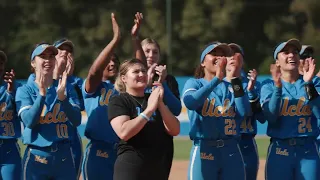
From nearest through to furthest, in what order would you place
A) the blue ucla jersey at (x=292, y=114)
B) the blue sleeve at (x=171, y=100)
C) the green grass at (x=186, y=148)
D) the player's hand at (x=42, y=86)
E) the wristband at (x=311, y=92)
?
1. the blue sleeve at (x=171, y=100)
2. the player's hand at (x=42, y=86)
3. the wristband at (x=311, y=92)
4. the blue ucla jersey at (x=292, y=114)
5. the green grass at (x=186, y=148)

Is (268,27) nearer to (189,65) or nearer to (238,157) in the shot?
(189,65)

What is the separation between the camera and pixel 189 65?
27.3 metres

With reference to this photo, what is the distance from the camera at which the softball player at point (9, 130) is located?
8.77 metres

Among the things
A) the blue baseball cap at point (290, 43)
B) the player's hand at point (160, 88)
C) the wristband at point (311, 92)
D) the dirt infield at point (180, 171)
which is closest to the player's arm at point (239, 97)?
the wristband at point (311, 92)

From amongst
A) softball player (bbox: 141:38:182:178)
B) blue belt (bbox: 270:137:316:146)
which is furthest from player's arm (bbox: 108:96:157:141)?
blue belt (bbox: 270:137:316:146)

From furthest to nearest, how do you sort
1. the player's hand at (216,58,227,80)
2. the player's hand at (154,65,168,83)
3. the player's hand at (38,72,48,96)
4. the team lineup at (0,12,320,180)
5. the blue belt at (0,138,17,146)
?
1. the blue belt at (0,138,17,146)
2. the team lineup at (0,12,320,180)
3. the player's hand at (216,58,227,80)
4. the player's hand at (38,72,48,96)
5. the player's hand at (154,65,168,83)

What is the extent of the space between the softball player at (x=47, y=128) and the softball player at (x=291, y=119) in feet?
6.88

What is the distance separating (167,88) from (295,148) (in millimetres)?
1676

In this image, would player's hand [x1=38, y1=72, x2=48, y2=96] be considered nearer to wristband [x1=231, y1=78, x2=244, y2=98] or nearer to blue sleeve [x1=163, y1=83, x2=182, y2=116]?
blue sleeve [x1=163, y1=83, x2=182, y2=116]

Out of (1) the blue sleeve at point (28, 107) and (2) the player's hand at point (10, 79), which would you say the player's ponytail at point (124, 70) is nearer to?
(1) the blue sleeve at point (28, 107)

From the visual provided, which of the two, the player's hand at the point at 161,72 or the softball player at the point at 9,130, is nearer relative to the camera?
the player's hand at the point at 161,72

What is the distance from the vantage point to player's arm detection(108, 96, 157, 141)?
6910 mm

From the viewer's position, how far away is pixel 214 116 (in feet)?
27.5

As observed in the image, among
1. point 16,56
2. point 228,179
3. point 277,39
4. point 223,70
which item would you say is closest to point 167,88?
point 223,70
